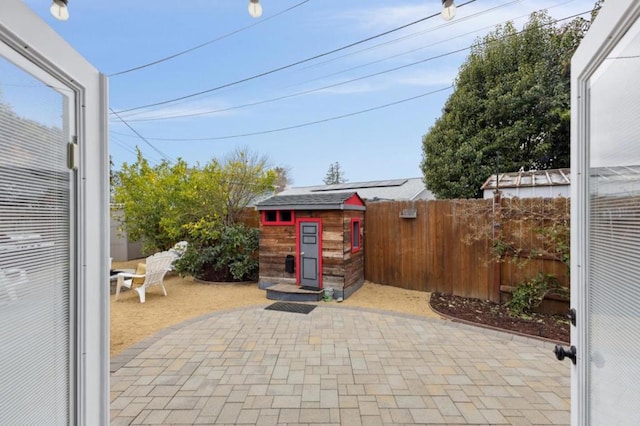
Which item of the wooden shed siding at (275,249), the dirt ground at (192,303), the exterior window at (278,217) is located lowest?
the dirt ground at (192,303)

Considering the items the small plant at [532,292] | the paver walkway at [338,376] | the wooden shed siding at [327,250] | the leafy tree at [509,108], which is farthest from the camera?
the leafy tree at [509,108]

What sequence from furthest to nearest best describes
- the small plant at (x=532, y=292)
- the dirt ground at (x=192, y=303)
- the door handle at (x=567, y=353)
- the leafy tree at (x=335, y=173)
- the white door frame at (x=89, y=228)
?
the leafy tree at (x=335, y=173) → the small plant at (x=532, y=292) → the dirt ground at (x=192, y=303) → the door handle at (x=567, y=353) → the white door frame at (x=89, y=228)

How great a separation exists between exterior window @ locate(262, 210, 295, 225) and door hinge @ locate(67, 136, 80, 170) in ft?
16.5

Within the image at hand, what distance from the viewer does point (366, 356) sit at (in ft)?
11.0

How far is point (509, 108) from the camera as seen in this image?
9.89 metres

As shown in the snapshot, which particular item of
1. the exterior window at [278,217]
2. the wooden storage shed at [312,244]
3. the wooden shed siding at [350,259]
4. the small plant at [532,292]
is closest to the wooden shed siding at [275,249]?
the wooden storage shed at [312,244]

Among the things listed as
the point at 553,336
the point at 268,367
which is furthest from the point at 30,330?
the point at 553,336

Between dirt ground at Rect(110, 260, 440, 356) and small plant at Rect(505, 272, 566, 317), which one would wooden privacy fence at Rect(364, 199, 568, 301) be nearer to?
small plant at Rect(505, 272, 566, 317)

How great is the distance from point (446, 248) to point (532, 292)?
5.06 feet

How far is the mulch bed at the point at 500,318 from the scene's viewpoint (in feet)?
13.5

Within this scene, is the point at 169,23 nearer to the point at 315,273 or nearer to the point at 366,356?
the point at 315,273

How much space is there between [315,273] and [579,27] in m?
11.5

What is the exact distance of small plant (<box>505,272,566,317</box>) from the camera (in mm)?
4719

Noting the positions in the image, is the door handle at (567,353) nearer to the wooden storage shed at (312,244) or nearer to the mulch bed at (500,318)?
the mulch bed at (500,318)
